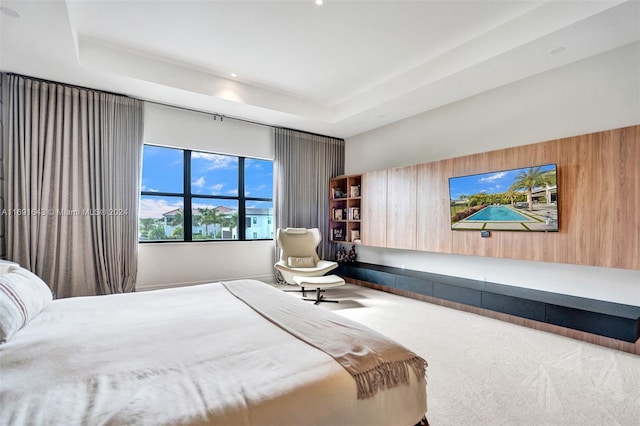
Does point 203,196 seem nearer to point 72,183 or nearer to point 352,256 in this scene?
point 72,183

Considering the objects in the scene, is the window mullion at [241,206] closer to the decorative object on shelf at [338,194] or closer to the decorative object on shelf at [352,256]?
the decorative object on shelf at [338,194]

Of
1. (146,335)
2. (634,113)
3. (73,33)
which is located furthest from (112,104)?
(634,113)

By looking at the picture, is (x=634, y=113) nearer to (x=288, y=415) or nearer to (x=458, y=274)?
(x=458, y=274)

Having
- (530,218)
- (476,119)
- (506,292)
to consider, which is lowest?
(506,292)

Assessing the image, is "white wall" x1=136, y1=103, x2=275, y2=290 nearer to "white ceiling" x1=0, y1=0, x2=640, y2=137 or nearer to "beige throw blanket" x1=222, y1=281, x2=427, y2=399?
"white ceiling" x1=0, y1=0, x2=640, y2=137

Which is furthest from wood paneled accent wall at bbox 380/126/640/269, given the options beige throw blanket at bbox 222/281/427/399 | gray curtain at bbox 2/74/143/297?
gray curtain at bbox 2/74/143/297

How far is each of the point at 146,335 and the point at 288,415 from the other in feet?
2.95

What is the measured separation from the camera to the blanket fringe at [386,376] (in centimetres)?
119

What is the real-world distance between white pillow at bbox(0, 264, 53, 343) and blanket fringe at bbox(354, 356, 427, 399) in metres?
1.61

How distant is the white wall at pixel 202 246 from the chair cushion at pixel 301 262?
0.84 metres

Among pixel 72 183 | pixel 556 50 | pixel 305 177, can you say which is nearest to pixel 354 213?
pixel 305 177

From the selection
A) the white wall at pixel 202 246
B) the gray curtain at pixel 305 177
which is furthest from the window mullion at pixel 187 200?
the gray curtain at pixel 305 177

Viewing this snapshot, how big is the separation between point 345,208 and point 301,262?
1796 mm

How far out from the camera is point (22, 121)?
139 inches
